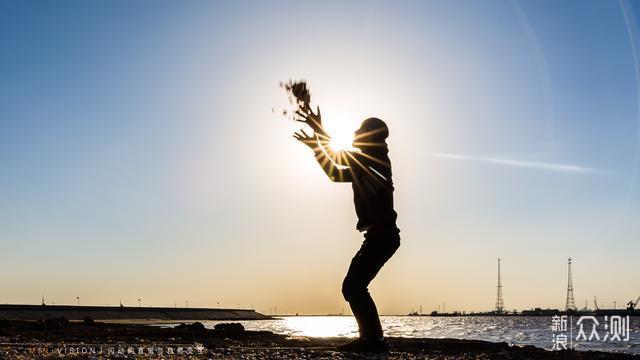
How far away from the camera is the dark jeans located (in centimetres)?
779

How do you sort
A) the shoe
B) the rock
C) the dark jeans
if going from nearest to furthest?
1. the shoe
2. the dark jeans
3. the rock

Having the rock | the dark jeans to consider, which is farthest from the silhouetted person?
the rock

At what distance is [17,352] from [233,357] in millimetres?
2660

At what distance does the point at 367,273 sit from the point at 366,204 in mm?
897

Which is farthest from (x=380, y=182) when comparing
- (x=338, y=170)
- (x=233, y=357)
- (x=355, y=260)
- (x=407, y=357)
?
(x=233, y=357)

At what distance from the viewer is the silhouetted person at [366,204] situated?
779 centimetres

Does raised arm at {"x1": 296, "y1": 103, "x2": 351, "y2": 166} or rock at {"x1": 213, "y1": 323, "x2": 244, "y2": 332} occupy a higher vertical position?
raised arm at {"x1": 296, "y1": 103, "x2": 351, "y2": 166}

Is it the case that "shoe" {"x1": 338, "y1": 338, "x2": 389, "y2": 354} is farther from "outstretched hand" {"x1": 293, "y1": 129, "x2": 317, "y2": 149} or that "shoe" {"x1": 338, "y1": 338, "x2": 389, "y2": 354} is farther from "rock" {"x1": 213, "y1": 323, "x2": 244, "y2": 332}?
"rock" {"x1": 213, "y1": 323, "x2": 244, "y2": 332}

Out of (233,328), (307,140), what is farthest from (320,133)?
(233,328)

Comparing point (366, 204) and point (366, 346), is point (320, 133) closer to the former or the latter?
point (366, 204)

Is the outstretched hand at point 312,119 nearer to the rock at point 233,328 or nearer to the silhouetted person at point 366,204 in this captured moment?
the silhouetted person at point 366,204

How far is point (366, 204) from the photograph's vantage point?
786cm

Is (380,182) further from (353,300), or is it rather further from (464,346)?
(464,346)

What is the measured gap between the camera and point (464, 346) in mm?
9812
